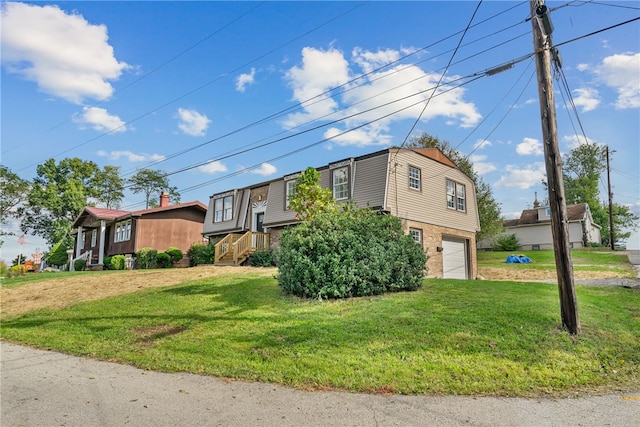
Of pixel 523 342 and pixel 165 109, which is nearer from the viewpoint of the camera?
pixel 523 342

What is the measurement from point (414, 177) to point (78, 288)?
46.4 ft

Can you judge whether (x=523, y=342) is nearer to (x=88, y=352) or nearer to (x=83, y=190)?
(x=88, y=352)

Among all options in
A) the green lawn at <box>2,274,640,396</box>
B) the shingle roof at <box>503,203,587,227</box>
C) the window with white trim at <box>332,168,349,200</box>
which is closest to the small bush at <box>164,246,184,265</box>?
the window with white trim at <box>332,168,349,200</box>

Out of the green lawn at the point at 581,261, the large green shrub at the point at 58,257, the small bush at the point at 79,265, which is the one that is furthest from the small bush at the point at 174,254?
the green lawn at the point at 581,261

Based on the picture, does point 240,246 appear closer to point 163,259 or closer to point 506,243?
point 163,259

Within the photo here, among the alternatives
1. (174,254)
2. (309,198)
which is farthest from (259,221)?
(309,198)

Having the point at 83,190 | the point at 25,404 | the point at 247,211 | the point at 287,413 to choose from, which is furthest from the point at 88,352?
the point at 83,190

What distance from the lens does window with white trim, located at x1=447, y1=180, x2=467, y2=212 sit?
63.9 ft

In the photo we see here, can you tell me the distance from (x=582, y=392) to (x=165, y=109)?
17012 millimetres

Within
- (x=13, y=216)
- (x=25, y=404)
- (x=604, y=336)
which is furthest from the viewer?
(x=13, y=216)

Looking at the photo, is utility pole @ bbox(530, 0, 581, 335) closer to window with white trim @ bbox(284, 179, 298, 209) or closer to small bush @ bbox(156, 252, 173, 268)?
window with white trim @ bbox(284, 179, 298, 209)

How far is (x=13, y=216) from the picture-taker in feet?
140

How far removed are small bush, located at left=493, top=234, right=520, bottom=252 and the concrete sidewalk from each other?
38.7 m

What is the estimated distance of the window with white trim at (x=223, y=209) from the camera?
2436cm
